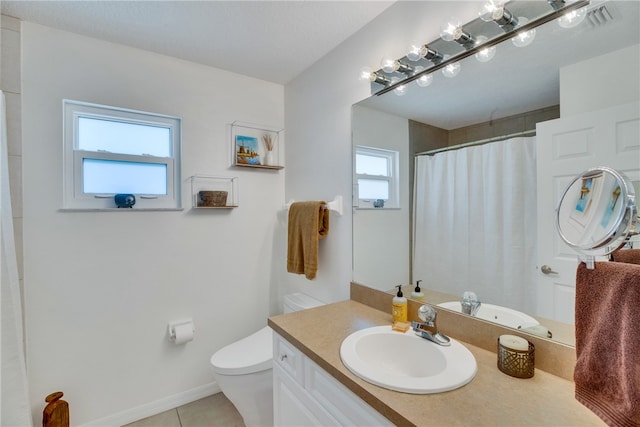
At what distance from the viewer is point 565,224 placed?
2.51ft

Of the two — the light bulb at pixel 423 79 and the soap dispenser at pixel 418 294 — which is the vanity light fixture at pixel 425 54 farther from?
the soap dispenser at pixel 418 294

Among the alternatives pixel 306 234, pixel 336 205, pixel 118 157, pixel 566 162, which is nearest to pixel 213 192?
pixel 118 157

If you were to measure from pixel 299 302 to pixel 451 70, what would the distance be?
1.62 metres

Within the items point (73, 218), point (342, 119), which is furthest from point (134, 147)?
point (342, 119)

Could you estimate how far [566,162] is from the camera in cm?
92

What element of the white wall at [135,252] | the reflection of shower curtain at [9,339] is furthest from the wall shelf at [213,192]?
the reflection of shower curtain at [9,339]

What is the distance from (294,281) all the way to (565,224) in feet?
5.91

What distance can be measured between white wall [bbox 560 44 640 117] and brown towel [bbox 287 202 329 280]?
125 centimetres

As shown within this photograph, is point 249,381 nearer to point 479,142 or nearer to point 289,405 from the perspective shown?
point 289,405

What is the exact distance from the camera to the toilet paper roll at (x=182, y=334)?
75.4 inches

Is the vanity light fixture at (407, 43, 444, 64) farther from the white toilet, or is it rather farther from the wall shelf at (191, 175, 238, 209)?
the white toilet

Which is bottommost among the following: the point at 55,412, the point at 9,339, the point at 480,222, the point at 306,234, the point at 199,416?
the point at 199,416

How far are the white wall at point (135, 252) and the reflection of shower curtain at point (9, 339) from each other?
37 cm

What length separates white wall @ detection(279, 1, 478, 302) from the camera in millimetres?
1417
